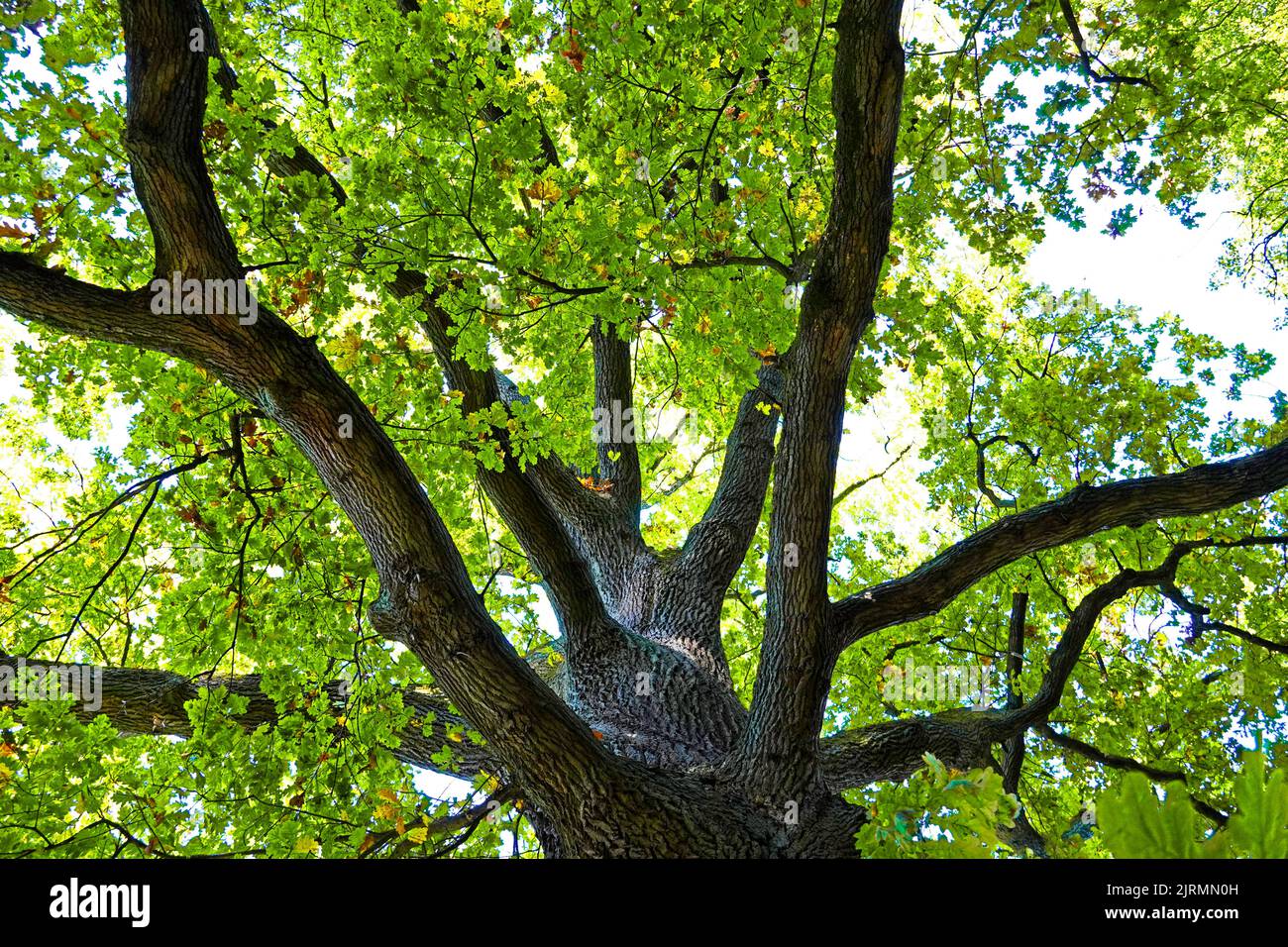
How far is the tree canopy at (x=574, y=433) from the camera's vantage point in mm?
3633

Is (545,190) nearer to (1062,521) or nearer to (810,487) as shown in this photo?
(810,487)

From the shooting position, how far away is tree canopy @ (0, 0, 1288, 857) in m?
3.63

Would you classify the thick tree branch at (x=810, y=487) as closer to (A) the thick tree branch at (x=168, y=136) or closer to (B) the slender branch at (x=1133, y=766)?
Answer: (A) the thick tree branch at (x=168, y=136)

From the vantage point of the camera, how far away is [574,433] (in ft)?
24.4

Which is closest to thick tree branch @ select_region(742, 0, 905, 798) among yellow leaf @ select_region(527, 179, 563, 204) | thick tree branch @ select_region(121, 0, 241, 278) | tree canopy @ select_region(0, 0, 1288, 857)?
tree canopy @ select_region(0, 0, 1288, 857)

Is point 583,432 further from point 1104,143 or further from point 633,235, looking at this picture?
point 1104,143

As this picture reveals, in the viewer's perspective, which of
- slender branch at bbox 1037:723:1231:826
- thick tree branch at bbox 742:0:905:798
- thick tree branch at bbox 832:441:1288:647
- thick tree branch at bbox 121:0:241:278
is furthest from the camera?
slender branch at bbox 1037:723:1231:826

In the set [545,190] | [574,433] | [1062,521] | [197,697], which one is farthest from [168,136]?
[1062,521]

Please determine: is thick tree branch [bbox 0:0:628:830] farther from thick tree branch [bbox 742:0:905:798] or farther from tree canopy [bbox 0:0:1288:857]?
thick tree branch [bbox 742:0:905:798]

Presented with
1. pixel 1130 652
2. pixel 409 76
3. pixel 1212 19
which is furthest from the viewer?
pixel 1212 19

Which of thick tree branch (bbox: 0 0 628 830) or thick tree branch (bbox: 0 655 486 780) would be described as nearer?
thick tree branch (bbox: 0 0 628 830)

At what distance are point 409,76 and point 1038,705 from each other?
5.97m
